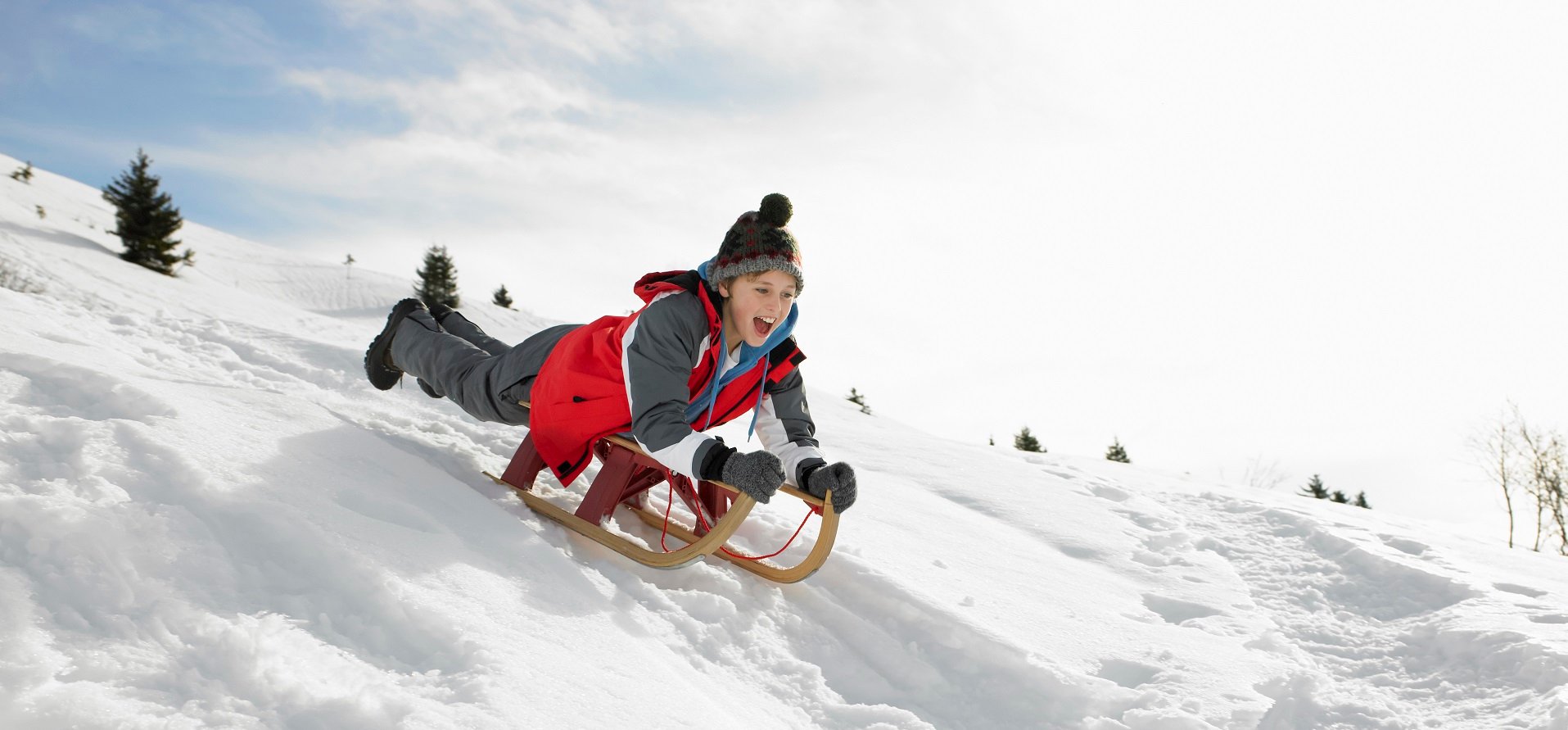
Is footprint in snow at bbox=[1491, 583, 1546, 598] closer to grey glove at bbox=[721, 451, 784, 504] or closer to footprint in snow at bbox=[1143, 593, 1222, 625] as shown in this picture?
footprint in snow at bbox=[1143, 593, 1222, 625]

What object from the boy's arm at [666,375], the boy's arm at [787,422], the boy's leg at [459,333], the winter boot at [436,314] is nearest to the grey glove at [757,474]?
the boy's arm at [666,375]

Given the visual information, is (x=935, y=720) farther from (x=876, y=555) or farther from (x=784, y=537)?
(x=784, y=537)

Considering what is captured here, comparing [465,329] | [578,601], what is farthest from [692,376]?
[465,329]

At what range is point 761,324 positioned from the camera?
2.75 m

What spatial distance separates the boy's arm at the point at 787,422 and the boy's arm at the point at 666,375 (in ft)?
1.52

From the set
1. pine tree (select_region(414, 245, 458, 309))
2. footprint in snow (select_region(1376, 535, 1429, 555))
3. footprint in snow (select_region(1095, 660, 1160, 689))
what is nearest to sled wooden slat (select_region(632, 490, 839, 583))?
footprint in snow (select_region(1095, 660, 1160, 689))

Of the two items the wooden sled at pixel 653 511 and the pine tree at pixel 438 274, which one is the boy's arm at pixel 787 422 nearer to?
the wooden sled at pixel 653 511

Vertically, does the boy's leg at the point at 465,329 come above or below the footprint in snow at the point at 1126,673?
above

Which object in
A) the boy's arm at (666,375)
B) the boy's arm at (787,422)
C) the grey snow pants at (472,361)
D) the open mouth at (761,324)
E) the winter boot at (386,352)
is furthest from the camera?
the winter boot at (386,352)

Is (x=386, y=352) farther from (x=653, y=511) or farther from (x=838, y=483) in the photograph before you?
(x=838, y=483)

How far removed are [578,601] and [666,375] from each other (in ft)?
2.29

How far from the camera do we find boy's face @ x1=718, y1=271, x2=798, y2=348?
106 inches

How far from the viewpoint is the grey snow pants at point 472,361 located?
124 inches

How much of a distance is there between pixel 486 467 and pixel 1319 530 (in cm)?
357
